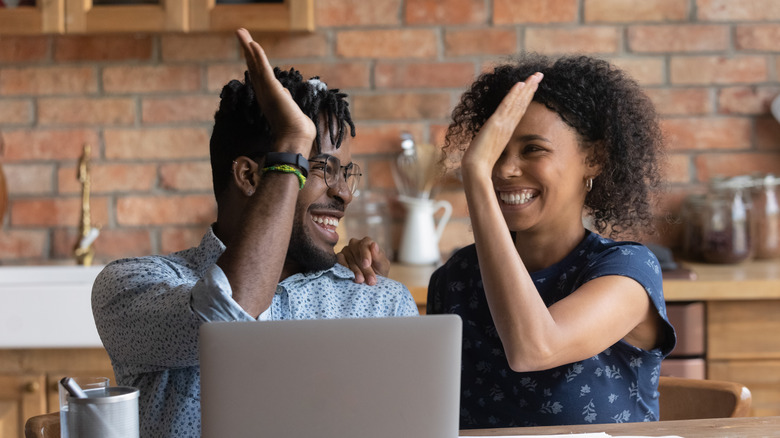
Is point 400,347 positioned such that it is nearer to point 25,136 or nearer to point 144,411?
point 144,411

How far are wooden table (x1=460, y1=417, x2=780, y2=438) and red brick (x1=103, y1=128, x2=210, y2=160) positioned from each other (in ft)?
5.54

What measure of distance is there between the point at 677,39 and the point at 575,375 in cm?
154

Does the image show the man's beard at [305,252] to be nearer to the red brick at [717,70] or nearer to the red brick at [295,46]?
the red brick at [295,46]

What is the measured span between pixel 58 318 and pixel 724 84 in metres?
1.91

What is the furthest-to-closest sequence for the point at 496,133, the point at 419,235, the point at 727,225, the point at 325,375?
1. the point at 419,235
2. the point at 727,225
3. the point at 496,133
4. the point at 325,375

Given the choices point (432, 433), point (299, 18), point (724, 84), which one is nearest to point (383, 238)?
point (299, 18)

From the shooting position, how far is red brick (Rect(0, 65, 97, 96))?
258 cm

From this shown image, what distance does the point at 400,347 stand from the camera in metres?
0.83

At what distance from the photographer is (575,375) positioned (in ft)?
4.35

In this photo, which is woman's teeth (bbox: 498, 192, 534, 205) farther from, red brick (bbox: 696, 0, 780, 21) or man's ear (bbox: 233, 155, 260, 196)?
red brick (bbox: 696, 0, 780, 21)

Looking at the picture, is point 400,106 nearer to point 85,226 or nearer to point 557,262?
point 85,226

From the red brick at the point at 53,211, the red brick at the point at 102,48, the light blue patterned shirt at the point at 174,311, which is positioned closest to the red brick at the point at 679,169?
the light blue patterned shirt at the point at 174,311

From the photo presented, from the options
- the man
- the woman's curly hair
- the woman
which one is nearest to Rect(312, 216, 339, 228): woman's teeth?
the man

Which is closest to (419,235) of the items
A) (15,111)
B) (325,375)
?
(15,111)
